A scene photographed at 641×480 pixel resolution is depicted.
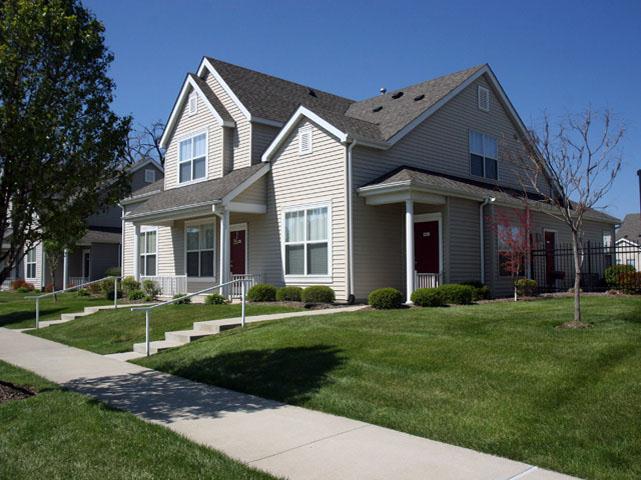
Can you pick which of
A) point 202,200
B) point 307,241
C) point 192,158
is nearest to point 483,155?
point 307,241

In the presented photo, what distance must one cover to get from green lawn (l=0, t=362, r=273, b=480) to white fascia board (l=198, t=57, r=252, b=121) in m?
14.6

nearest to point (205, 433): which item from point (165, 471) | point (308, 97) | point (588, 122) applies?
point (165, 471)

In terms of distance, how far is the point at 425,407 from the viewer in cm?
648

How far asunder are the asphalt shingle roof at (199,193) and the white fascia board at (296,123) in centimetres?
75

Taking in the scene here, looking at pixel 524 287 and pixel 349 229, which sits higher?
pixel 349 229

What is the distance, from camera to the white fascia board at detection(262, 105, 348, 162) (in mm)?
16469

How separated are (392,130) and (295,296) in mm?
5988

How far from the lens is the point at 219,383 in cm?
862

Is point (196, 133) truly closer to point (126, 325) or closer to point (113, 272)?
point (126, 325)

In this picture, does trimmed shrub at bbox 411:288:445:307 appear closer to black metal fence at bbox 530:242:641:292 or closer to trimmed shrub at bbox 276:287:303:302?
trimmed shrub at bbox 276:287:303:302

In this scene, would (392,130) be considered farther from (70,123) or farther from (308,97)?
(70,123)

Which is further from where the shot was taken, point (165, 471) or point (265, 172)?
point (265, 172)

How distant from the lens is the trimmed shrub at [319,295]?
52.6 feet

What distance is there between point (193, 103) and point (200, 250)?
5.76 metres
